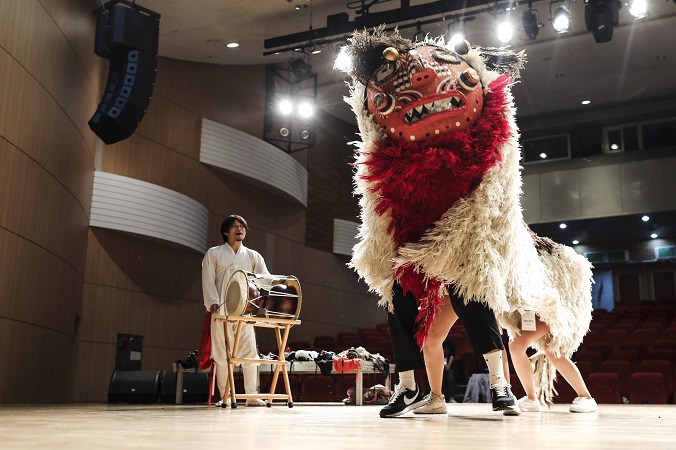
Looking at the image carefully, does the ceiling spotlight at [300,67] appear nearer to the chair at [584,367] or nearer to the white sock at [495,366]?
the chair at [584,367]

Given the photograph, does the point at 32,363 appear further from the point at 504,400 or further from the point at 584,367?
the point at 584,367

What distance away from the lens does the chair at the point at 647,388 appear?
285 inches

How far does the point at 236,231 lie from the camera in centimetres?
480

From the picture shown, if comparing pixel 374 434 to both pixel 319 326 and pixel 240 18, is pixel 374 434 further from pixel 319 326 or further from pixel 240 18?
pixel 319 326

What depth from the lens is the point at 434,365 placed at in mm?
3084

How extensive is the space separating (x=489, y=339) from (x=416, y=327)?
0.34 metres

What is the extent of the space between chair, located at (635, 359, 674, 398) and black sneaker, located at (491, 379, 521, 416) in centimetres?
544

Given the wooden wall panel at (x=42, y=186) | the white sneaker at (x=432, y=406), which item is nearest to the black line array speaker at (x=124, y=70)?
the wooden wall panel at (x=42, y=186)

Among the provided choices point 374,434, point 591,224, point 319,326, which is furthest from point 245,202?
point 374,434

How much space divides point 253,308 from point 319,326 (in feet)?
28.3

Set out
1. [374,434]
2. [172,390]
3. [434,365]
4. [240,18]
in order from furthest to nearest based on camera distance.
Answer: [240,18], [172,390], [434,365], [374,434]

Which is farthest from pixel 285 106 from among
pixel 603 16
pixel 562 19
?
pixel 603 16

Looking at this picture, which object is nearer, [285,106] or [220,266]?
[220,266]

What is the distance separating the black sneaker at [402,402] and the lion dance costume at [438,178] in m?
0.23
